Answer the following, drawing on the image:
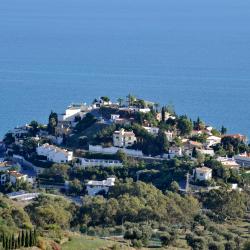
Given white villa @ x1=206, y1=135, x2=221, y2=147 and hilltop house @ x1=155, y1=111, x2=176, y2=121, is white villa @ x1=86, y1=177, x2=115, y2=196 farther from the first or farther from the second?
hilltop house @ x1=155, y1=111, x2=176, y2=121

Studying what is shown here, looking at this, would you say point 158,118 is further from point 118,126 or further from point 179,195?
point 179,195

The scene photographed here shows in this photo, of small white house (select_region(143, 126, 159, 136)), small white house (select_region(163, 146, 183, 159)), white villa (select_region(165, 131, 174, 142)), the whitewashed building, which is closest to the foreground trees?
small white house (select_region(163, 146, 183, 159))

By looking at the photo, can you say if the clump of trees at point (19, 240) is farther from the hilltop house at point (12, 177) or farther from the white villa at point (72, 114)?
the white villa at point (72, 114)

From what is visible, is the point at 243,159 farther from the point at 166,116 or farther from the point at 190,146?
the point at 166,116

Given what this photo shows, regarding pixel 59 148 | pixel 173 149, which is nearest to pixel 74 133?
pixel 59 148

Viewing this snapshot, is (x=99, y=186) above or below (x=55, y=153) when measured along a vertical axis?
below

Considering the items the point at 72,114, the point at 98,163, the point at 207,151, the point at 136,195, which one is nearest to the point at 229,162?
the point at 207,151
